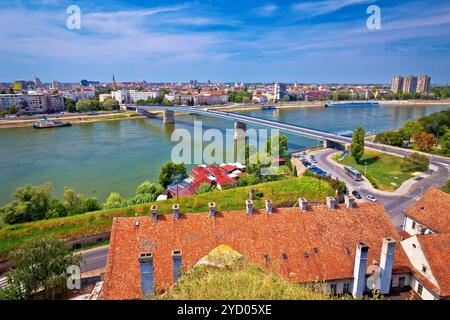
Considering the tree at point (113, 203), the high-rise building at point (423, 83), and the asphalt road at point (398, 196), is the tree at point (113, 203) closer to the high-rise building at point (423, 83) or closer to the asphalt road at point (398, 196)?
the asphalt road at point (398, 196)

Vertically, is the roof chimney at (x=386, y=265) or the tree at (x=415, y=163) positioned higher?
the roof chimney at (x=386, y=265)

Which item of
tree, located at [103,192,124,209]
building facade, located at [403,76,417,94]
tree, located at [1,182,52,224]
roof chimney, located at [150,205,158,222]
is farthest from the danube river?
building facade, located at [403,76,417,94]

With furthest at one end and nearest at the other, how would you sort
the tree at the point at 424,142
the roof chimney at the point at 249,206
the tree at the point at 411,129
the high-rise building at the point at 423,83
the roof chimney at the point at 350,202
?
the high-rise building at the point at 423,83 → the tree at the point at 411,129 → the tree at the point at 424,142 → the roof chimney at the point at 350,202 → the roof chimney at the point at 249,206

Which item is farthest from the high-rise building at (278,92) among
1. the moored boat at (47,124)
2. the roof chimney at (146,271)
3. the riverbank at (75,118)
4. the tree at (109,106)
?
the roof chimney at (146,271)

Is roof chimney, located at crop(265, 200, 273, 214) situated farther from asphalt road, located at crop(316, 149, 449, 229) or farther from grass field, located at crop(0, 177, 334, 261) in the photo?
asphalt road, located at crop(316, 149, 449, 229)

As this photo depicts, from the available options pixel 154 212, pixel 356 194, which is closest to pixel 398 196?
pixel 356 194
